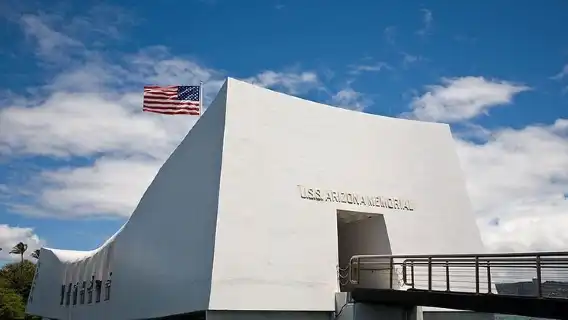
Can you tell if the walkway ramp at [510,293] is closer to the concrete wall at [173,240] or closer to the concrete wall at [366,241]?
the concrete wall at [366,241]

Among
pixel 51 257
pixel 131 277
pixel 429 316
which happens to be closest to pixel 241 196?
pixel 429 316

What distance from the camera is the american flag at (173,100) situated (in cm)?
2019

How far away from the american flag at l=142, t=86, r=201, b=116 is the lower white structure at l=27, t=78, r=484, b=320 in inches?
71.7

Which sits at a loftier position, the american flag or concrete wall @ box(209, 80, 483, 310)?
the american flag

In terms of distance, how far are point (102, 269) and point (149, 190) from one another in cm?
772

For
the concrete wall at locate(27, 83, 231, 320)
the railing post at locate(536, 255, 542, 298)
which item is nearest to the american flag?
the concrete wall at locate(27, 83, 231, 320)

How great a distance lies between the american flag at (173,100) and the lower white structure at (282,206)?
5.97ft

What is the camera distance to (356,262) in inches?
627

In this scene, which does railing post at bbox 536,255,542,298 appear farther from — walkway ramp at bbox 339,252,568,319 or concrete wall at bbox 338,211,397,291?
concrete wall at bbox 338,211,397,291

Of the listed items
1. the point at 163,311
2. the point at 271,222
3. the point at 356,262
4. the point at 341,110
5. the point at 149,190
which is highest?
the point at 341,110

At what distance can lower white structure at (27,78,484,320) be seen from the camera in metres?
15.6

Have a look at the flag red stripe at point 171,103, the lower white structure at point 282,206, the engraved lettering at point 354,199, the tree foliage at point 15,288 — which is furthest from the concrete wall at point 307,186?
the tree foliage at point 15,288

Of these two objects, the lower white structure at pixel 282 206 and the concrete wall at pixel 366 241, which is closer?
the lower white structure at pixel 282 206

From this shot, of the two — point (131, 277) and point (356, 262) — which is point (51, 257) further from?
point (356, 262)
